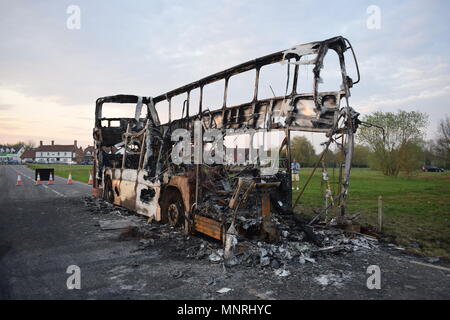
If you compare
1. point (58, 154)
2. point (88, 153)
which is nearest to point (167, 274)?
point (58, 154)

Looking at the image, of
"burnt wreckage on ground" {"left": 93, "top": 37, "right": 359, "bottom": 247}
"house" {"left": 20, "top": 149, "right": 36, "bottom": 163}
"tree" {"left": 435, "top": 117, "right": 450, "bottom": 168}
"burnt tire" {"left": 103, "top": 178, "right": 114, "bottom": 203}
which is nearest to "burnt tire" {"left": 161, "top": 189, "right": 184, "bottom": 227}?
"burnt wreckage on ground" {"left": 93, "top": 37, "right": 359, "bottom": 247}

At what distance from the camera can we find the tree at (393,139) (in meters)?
29.7

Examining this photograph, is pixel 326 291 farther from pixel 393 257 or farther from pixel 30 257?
pixel 30 257

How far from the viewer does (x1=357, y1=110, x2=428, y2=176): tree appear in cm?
2967

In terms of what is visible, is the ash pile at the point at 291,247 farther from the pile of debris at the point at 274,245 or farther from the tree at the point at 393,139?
the tree at the point at 393,139

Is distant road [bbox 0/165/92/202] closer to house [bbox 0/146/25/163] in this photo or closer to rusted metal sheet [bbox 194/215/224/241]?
rusted metal sheet [bbox 194/215/224/241]

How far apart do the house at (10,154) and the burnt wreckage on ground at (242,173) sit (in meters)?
120

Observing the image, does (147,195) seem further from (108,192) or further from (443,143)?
(443,143)

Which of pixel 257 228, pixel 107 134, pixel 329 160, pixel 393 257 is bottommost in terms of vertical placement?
pixel 393 257

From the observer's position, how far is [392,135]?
107 feet

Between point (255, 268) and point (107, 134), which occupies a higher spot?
point (107, 134)

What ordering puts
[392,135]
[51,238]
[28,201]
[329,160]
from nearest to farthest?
[51,238] → [329,160] → [28,201] → [392,135]
